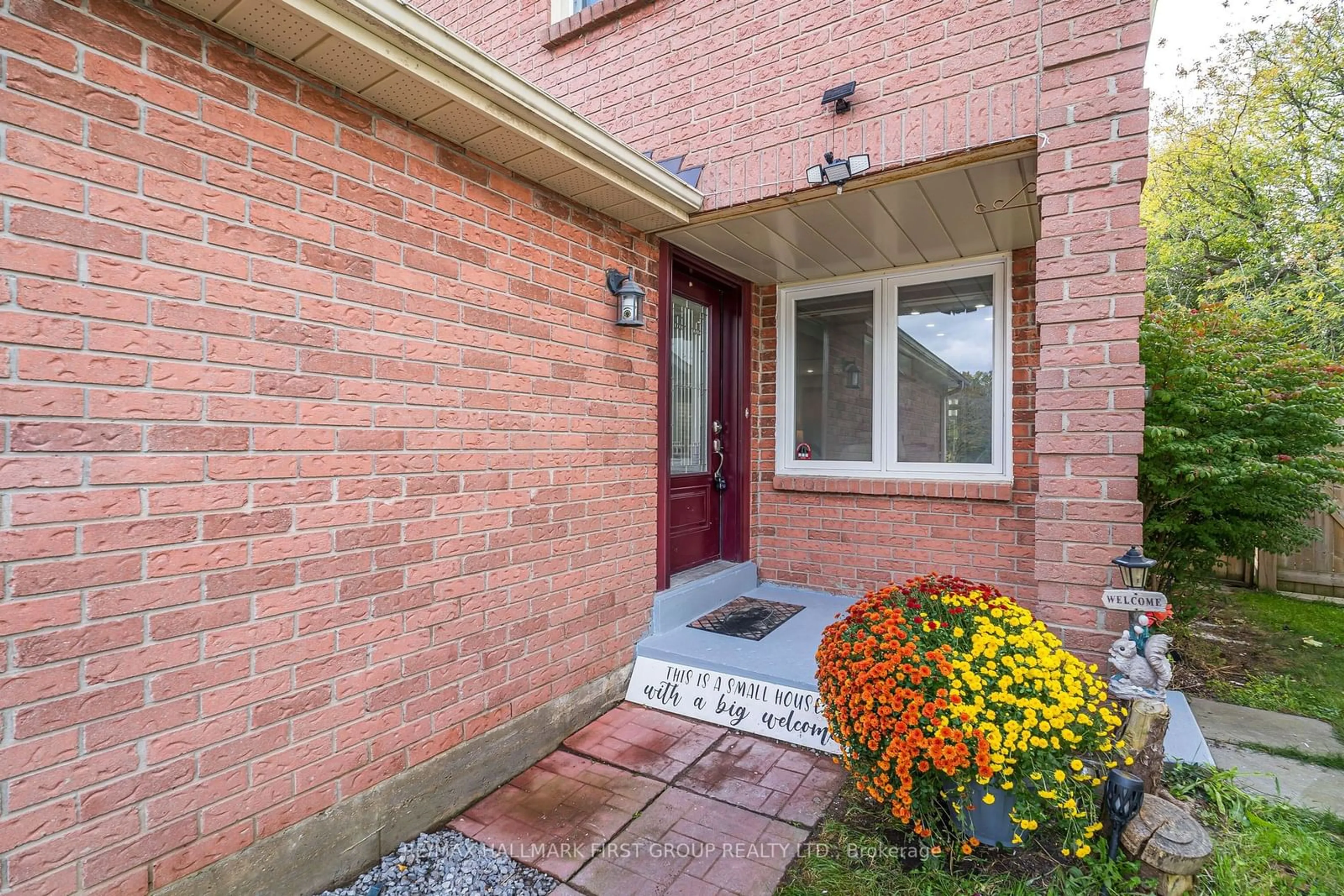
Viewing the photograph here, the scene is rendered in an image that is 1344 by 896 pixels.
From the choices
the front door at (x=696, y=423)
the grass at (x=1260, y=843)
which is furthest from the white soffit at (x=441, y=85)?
the grass at (x=1260, y=843)

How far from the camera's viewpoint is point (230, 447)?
1.79 meters

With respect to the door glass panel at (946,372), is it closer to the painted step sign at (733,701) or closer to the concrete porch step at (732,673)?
the concrete porch step at (732,673)

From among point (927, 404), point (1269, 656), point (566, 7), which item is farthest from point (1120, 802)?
point (566, 7)

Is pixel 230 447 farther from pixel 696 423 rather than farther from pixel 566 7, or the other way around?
pixel 566 7

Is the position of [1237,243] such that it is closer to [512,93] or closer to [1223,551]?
[1223,551]

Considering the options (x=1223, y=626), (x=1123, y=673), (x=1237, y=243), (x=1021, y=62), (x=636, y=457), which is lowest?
(x=1223, y=626)

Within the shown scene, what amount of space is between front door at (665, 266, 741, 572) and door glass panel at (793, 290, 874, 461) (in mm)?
557

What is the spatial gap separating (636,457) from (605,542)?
0.55m

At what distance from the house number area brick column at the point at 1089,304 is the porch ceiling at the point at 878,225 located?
1.04 ft

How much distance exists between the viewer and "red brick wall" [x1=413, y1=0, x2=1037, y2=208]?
106 inches

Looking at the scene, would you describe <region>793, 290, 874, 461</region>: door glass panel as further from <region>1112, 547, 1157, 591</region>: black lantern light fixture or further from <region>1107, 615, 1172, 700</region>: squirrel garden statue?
<region>1107, 615, 1172, 700</region>: squirrel garden statue

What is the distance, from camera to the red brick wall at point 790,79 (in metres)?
2.71

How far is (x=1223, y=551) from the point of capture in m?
3.85

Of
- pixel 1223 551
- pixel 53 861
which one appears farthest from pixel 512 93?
pixel 1223 551
